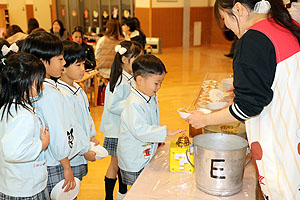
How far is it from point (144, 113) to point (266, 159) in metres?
0.77

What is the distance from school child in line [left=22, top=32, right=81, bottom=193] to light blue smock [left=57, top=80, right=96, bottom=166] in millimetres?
76

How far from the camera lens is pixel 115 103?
248 cm

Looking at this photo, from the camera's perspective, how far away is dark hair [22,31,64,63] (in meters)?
1.85

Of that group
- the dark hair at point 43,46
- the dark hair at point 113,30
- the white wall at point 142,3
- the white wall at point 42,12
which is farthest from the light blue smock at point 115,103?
the white wall at point 42,12

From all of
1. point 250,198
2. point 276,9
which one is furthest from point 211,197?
point 276,9

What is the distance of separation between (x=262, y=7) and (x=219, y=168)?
65 centimetres

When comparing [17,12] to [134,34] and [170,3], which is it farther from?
[134,34]

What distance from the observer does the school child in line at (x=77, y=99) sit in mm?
1991

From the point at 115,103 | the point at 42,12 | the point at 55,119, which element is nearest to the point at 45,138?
the point at 55,119

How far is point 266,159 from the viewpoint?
1356 millimetres

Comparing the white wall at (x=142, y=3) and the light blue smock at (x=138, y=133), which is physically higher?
the white wall at (x=142, y=3)

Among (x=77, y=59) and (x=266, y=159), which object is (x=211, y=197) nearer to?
(x=266, y=159)

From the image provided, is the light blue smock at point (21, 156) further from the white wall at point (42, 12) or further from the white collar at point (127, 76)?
the white wall at point (42, 12)

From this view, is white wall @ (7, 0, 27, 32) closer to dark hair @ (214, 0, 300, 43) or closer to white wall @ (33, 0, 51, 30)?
white wall @ (33, 0, 51, 30)
